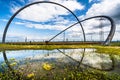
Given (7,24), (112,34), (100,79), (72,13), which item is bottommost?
(100,79)

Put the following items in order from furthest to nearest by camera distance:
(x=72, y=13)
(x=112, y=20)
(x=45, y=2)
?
(x=72, y=13) < (x=45, y=2) < (x=112, y=20)

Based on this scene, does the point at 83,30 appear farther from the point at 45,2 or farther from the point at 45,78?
the point at 45,78

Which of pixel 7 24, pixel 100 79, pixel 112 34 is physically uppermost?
pixel 7 24

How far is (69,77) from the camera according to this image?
952 cm

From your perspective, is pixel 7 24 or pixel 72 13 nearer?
pixel 7 24

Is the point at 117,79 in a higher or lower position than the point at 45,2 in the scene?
lower

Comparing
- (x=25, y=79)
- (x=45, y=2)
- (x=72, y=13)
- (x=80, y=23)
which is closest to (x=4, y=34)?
(x=45, y=2)

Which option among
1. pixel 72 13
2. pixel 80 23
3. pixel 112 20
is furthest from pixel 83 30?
pixel 112 20

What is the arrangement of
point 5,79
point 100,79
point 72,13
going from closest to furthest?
point 5,79 → point 100,79 → point 72,13

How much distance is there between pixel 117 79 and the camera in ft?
29.9

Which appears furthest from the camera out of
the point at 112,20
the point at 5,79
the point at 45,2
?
the point at 45,2

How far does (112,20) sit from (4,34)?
1381 inches

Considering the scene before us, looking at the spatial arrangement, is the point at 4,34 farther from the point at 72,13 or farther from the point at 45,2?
the point at 72,13

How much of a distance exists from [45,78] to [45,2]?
54269mm
